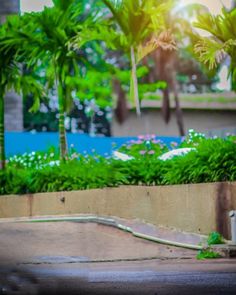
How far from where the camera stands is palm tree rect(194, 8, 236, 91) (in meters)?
8.61

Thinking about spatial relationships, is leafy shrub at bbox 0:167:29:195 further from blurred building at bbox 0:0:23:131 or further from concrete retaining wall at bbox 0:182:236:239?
blurred building at bbox 0:0:23:131

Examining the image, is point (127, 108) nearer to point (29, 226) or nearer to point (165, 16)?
point (165, 16)

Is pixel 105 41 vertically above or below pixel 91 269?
above

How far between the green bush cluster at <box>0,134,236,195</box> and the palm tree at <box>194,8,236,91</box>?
85cm

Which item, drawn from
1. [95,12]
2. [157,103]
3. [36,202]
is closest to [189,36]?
[157,103]

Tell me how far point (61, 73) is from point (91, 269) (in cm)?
357

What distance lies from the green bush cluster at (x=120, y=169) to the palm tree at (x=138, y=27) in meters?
1.42

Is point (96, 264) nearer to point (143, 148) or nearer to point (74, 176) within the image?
point (143, 148)

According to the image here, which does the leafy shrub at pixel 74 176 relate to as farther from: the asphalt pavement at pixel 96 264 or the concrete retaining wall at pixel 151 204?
the asphalt pavement at pixel 96 264

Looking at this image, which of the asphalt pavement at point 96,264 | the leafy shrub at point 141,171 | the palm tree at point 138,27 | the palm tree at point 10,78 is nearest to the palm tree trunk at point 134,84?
the palm tree at point 138,27

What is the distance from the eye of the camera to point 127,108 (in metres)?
7.30

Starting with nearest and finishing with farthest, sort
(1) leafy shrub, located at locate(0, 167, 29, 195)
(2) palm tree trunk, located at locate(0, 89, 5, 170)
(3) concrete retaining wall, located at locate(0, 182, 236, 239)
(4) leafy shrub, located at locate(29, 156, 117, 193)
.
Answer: (3) concrete retaining wall, located at locate(0, 182, 236, 239) < (4) leafy shrub, located at locate(29, 156, 117, 193) < (2) palm tree trunk, located at locate(0, 89, 5, 170) < (1) leafy shrub, located at locate(0, 167, 29, 195)

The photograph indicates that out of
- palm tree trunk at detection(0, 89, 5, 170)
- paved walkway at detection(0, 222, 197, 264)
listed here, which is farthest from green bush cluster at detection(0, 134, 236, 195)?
paved walkway at detection(0, 222, 197, 264)

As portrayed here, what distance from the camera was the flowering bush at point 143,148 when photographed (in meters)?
9.22
